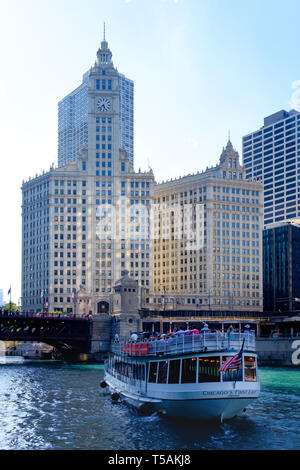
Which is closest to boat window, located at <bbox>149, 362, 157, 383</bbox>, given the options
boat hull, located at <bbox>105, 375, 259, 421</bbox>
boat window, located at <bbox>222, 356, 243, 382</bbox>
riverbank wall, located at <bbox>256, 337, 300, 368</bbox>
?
boat hull, located at <bbox>105, 375, 259, 421</bbox>

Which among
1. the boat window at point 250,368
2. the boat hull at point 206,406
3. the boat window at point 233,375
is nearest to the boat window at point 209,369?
the boat window at point 233,375

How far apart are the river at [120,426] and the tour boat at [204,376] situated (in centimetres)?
125

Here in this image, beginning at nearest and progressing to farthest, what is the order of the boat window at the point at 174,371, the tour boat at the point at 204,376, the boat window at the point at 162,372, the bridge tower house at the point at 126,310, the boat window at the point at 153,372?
the tour boat at the point at 204,376
the boat window at the point at 174,371
the boat window at the point at 162,372
the boat window at the point at 153,372
the bridge tower house at the point at 126,310

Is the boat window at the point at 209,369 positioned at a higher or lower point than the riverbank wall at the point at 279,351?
higher

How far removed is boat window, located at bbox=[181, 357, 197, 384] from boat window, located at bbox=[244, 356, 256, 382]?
4.06 meters

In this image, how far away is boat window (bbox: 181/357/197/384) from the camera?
2135 inches

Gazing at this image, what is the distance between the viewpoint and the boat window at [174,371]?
55875 mm

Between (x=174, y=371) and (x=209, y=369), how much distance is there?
4049 millimetres

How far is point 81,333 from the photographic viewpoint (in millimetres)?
153500

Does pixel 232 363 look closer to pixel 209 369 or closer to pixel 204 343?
pixel 209 369

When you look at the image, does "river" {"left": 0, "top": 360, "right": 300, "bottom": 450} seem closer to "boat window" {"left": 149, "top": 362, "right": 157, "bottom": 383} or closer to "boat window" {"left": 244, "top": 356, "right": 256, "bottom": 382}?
"boat window" {"left": 149, "top": 362, "right": 157, "bottom": 383}

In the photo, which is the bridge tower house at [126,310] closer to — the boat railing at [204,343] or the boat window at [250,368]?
the boat railing at [204,343]
